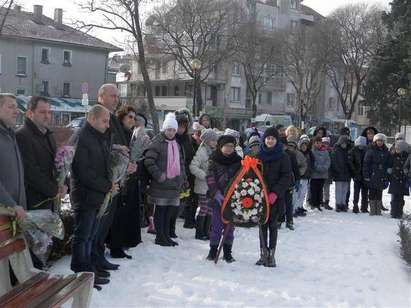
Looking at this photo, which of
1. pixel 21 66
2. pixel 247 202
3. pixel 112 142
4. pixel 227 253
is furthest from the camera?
pixel 21 66

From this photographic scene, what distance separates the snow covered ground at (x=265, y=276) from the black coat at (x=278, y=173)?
1100 mm

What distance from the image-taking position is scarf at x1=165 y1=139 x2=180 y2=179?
26.4 feet

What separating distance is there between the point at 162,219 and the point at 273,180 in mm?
1781

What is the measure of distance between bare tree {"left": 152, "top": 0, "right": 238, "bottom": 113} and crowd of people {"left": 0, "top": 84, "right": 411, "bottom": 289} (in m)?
27.2

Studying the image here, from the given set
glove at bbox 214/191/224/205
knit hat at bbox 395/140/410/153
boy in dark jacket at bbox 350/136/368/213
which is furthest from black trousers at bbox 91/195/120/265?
knit hat at bbox 395/140/410/153

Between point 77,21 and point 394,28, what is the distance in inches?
849

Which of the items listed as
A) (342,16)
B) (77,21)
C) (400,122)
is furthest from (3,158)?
(342,16)

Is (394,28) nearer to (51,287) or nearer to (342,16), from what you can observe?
(342,16)

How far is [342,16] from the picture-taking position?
5231cm

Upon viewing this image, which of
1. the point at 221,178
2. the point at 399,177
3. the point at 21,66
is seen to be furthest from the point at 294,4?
the point at 221,178

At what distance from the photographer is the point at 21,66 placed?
50.8 m

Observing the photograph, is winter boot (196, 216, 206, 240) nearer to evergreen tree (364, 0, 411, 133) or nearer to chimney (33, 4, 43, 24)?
evergreen tree (364, 0, 411, 133)

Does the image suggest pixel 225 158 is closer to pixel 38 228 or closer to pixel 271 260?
pixel 271 260

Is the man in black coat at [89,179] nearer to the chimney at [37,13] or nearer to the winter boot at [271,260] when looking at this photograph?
the winter boot at [271,260]
